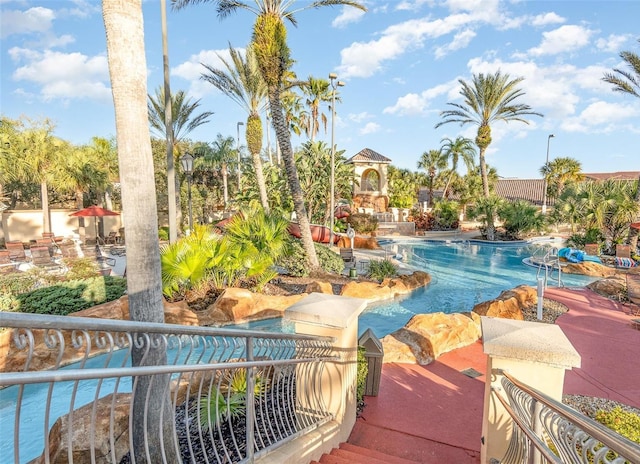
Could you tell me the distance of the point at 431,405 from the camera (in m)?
5.26

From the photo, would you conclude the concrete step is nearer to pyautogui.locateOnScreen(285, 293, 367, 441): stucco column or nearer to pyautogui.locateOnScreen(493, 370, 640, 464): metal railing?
pyautogui.locateOnScreen(285, 293, 367, 441): stucco column

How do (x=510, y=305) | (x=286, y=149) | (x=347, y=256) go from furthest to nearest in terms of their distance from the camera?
(x=347, y=256) → (x=286, y=149) → (x=510, y=305)

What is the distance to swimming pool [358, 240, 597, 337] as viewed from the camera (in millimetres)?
11586

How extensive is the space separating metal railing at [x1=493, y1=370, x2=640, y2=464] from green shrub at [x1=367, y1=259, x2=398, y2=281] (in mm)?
12245

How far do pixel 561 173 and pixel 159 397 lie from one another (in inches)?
1955

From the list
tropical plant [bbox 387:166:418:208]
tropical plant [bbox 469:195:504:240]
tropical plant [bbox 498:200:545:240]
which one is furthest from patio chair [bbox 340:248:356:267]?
tropical plant [bbox 387:166:418:208]

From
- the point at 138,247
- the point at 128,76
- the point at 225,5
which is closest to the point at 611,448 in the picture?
the point at 138,247

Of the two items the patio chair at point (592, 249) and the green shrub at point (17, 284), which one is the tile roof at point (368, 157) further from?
the green shrub at point (17, 284)

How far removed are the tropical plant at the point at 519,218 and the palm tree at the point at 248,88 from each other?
19505mm

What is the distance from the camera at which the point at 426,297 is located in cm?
1338

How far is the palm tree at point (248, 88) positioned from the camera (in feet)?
60.9

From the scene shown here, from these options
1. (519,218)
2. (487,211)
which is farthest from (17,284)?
(519,218)

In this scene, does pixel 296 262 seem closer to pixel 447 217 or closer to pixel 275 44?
pixel 275 44

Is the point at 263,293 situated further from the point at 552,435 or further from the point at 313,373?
the point at 552,435
